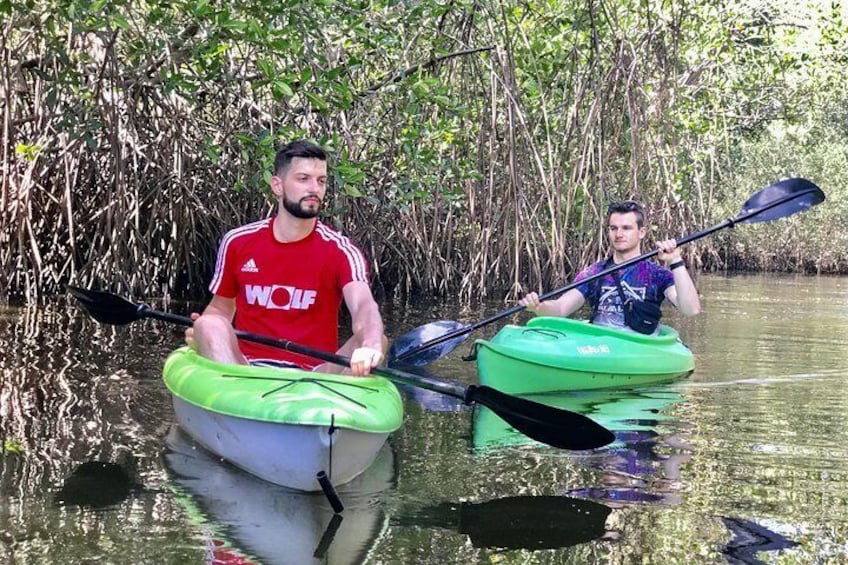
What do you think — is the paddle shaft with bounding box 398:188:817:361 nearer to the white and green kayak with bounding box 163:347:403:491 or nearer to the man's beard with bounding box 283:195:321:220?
the man's beard with bounding box 283:195:321:220

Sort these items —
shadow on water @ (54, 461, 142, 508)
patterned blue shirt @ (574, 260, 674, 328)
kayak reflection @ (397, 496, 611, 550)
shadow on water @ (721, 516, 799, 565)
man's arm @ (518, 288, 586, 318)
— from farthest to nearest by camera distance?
1. man's arm @ (518, 288, 586, 318)
2. patterned blue shirt @ (574, 260, 674, 328)
3. shadow on water @ (54, 461, 142, 508)
4. kayak reflection @ (397, 496, 611, 550)
5. shadow on water @ (721, 516, 799, 565)

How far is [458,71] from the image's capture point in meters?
9.09

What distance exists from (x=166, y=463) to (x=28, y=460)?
1.40 feet

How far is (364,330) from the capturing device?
4027 mm

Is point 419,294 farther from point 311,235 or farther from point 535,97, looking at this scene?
point 311,235

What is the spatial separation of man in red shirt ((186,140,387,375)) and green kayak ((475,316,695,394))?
160 centimetres

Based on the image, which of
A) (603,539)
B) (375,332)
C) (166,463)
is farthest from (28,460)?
(603,539)

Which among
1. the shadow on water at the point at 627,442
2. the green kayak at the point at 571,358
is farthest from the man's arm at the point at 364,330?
the green kayak at the point at 571,358

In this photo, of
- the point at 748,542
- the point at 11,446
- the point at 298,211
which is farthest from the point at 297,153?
the point at 748,542

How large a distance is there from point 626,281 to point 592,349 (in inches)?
21.9


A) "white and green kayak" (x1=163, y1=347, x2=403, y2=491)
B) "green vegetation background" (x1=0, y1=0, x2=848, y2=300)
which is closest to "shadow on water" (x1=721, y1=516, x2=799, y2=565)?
"white and green kayak" (x1=163, y1=347, x2=403, y2=491)

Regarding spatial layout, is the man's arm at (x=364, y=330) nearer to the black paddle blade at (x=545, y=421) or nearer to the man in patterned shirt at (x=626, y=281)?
the black paddle blade at (x=545, y=421)

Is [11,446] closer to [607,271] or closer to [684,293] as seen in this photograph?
[607,271]

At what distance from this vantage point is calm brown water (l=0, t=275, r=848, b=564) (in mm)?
3057
